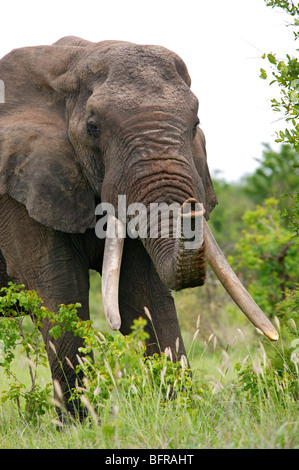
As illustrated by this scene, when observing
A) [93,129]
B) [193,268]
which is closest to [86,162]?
[93,129]

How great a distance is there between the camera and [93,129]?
5.32m

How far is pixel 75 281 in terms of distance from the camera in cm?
568

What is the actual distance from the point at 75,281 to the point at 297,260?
5.15 m

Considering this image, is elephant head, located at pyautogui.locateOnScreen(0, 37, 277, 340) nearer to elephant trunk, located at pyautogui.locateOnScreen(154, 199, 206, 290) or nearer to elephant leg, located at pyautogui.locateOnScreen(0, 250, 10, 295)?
elephant trunk, located at pyautogui.locateOnScreen(154, 199, 206, 290)

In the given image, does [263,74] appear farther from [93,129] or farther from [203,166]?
[93,129]

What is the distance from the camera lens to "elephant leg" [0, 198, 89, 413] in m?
5.63

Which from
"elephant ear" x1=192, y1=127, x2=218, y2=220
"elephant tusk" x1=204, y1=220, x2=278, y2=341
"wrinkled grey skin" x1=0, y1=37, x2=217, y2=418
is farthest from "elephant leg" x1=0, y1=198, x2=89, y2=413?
"elephant tusk" x1=204, y1=220, x2=278, y2=341

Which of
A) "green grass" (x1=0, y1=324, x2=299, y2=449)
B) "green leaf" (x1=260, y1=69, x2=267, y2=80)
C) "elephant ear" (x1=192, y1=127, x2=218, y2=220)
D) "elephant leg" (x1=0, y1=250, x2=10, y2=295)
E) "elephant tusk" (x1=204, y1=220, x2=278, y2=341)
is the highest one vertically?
"green leaf" (x1=260, y1=69, x2=267, y2=80)

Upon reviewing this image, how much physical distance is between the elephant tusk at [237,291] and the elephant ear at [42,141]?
96 centimetres
